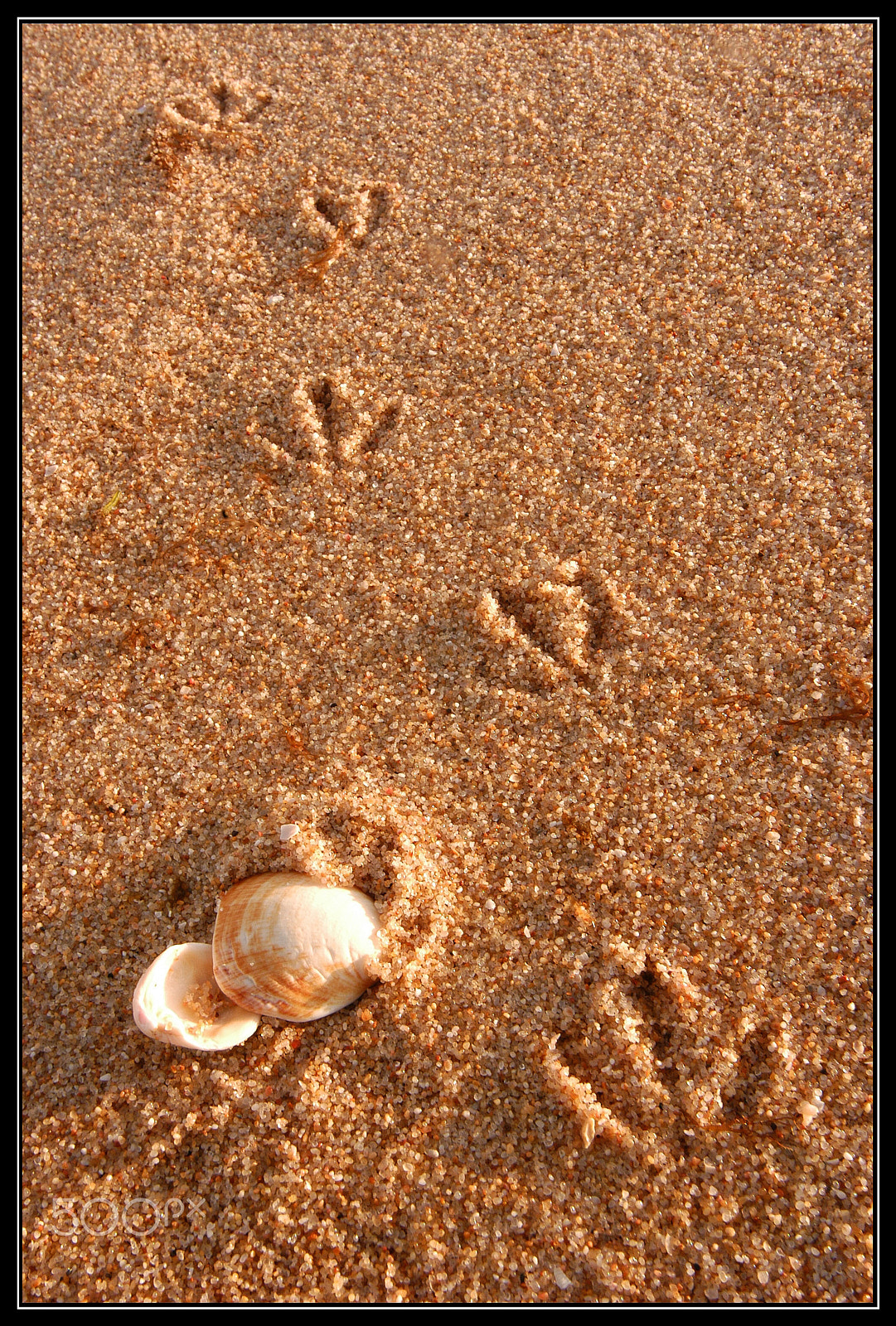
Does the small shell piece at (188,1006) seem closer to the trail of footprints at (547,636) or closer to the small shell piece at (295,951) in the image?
the small shell piece at (295,951)

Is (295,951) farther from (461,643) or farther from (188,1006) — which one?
(461,643)

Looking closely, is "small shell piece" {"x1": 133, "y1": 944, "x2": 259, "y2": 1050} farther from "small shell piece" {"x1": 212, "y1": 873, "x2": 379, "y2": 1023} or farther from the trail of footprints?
the trail of footprints

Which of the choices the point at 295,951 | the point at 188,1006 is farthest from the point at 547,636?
the point at 188,1006

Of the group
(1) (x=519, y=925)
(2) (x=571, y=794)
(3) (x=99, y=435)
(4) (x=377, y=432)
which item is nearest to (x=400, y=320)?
(4) (x=377, y=432)

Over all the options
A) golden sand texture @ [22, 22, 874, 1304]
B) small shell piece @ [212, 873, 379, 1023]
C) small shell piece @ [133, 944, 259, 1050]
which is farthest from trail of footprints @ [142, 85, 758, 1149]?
small shell piece @ [133, 944, 259, 1050]

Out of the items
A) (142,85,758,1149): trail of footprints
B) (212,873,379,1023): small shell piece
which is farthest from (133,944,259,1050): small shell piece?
(142,85,758,1149): trail of footprints
